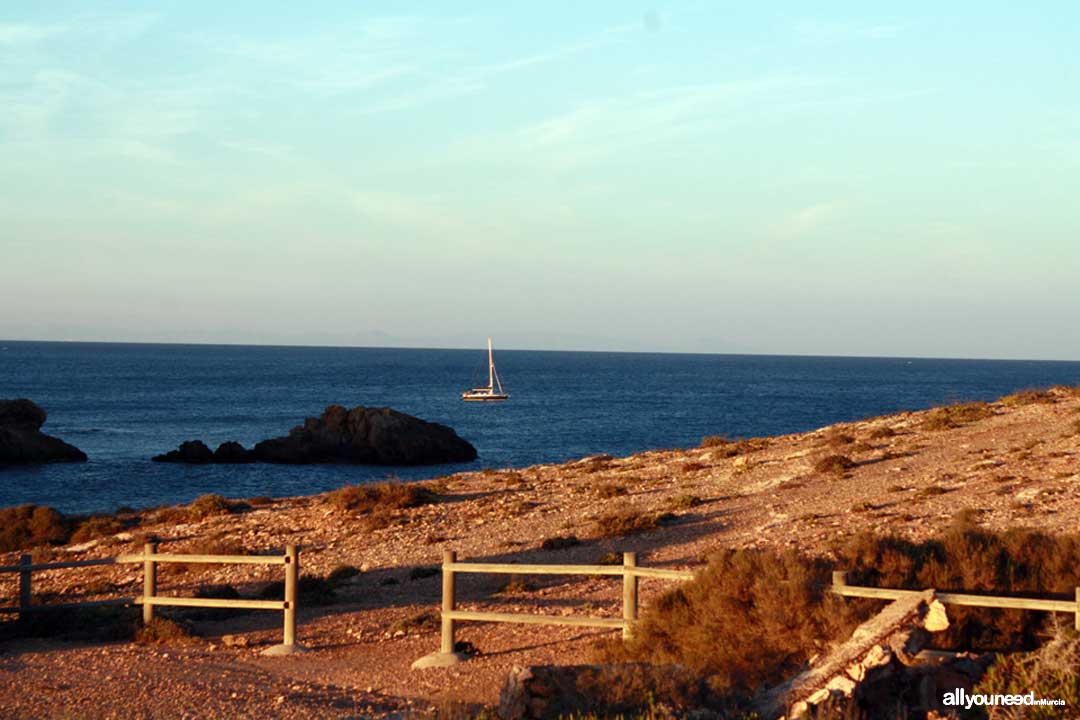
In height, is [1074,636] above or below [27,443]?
above

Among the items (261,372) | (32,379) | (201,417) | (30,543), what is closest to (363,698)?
(30,543)

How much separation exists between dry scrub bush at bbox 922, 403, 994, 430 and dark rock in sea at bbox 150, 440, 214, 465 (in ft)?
134

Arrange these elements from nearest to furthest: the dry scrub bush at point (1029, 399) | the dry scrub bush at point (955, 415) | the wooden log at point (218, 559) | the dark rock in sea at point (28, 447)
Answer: the wooden log at point (218, 559) → the dry scrub bush at point (955, 415) → the dry scrub bush at point (1029, 399) → the dark rock in sea at point (28, 447)

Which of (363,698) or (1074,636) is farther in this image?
(363,698)

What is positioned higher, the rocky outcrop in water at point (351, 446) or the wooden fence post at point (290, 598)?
the wooden fence post at point (290, 598)

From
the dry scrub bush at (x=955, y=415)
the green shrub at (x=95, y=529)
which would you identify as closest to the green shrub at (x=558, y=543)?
the green shrub at (x=95, y=529)

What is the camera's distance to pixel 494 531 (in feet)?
73.8

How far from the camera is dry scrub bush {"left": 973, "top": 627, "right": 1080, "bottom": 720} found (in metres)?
7.41

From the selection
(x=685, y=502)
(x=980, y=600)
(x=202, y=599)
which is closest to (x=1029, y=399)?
(x=685, y=502)

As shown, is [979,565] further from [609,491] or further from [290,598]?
[609,491]

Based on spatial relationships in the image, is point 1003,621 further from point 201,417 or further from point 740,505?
point 201,417

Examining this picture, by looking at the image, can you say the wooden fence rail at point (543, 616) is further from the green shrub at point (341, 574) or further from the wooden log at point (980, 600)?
the green shrub at point (341, 574)

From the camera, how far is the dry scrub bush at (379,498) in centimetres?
2589

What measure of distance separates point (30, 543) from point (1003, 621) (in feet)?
75.6
